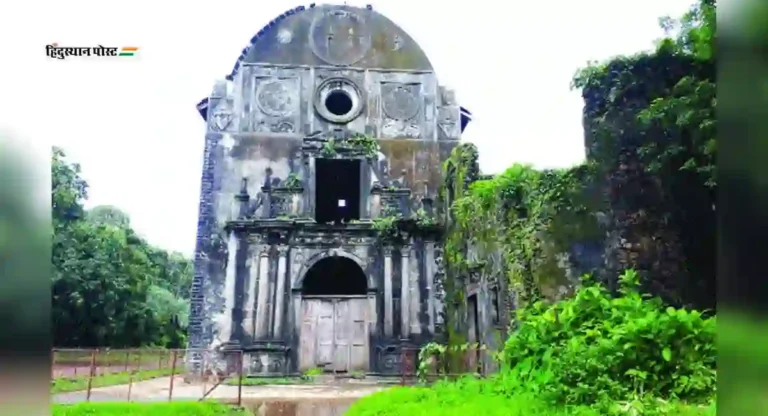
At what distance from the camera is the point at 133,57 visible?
3959 millimetres

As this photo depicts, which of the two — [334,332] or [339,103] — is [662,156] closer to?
[334,332]

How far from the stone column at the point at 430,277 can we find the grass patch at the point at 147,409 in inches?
324

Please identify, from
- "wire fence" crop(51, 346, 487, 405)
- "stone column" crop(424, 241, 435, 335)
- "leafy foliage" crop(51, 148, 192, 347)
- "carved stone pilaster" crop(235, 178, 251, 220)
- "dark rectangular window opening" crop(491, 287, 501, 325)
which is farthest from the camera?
"carved stone pilaster" crop(235, 178, 251, 220)

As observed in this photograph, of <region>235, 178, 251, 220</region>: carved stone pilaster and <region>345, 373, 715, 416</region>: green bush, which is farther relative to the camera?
<region>235, 178, 251, 220</region>: carved stone pilaster

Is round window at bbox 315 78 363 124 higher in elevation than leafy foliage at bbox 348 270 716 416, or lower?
Result: higher

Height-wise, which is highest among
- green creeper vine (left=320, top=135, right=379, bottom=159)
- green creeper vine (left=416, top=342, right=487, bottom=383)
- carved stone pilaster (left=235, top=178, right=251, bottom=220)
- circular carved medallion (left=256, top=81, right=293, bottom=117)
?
circular carved medallion (left=256, top=81, right=293, bottom=117)

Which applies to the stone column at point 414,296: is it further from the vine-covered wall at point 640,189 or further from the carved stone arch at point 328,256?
the vine-covered wall at point 640,189

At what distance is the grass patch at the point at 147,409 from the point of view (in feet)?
25.1

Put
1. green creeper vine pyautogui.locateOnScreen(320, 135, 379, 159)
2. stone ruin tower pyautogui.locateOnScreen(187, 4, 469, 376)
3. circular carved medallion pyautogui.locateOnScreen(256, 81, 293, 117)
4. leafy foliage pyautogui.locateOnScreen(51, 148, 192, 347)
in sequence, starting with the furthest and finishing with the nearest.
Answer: circular carved medallion pyautogui.locateOnScreen(256, 81, 293, 117) → green creeper vine pyautogui.locateOnScreen(320, 135, 379, 159) → stone ruin tower pyautogui.locateOnScreen(187, 4, 469, 376) → leafy foliage pyautogui.locateOnScreen(51, 148, 192, 347)

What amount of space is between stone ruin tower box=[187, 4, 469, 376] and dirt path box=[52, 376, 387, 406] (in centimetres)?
210

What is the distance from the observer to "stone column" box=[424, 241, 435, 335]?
1694 cm

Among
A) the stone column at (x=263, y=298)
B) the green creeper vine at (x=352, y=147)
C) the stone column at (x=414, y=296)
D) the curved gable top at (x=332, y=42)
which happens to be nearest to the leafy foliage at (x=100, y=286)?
the stone column at (x=263, y=298)

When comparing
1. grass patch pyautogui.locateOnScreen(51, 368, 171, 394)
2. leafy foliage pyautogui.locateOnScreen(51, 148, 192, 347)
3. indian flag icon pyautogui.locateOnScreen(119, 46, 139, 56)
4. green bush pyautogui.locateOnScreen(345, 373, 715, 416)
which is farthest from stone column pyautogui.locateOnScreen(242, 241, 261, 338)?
indian flag icon pyautogui.locateOnScreen(119, 46, 139, 56)

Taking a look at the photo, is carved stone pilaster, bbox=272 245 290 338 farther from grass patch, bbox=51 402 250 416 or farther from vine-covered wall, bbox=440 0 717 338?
vine-covered wall, bbox=440 0 717 338
